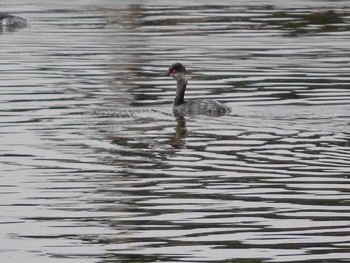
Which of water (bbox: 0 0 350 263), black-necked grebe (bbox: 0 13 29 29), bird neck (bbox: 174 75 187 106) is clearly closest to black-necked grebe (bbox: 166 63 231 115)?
bird neck (bbox: 174 75 187 106)

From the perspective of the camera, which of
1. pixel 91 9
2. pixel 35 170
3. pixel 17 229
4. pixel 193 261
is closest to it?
pixel 193 261

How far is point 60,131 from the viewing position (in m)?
21.9

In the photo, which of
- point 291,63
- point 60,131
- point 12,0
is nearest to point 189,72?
point 291,63

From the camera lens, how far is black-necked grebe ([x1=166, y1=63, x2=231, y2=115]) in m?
23.7

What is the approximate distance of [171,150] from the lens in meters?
20.1

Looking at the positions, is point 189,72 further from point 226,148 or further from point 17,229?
point 17,229

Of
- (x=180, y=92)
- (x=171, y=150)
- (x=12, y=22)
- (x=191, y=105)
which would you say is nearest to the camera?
(x=171, y=150)

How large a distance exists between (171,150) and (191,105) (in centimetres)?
440

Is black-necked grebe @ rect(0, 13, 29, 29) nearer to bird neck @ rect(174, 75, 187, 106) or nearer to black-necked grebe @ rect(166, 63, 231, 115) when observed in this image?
black-necked grebe @ rect(166, 63, 231, 115)

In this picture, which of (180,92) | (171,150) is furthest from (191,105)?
(171,150)

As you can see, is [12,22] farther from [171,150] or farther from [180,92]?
[171,150]

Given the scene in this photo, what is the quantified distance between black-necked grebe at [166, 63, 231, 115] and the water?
0.17 meters

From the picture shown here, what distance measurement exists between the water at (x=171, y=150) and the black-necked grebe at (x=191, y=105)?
0.17 m

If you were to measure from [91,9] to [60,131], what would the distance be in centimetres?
2869
